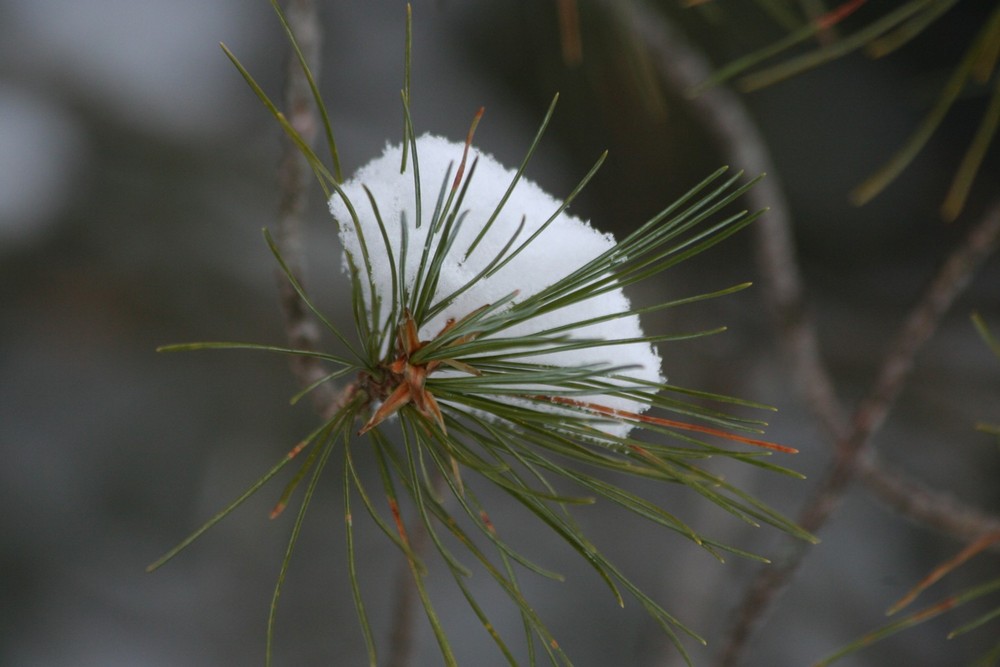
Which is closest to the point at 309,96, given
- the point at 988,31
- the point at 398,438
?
the point at 988,31

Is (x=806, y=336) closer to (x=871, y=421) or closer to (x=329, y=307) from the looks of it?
(x=871, y=421)

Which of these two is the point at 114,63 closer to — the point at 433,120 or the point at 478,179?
the point at 433,120

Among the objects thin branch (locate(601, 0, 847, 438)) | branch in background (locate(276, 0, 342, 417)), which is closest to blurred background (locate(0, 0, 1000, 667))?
thin branch (locate(601, 0, 847, 438))

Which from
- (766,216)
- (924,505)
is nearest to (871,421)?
(924,505)

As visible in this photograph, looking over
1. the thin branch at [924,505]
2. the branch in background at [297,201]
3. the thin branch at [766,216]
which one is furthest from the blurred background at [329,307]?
the branch in background at [297,201]

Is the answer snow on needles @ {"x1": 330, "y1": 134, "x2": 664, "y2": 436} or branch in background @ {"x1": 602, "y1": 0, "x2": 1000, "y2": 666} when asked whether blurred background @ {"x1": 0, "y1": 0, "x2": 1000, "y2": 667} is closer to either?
branch in background @ {"x1": 602, "y1": 0, "x2": 1000, "y2": 666}

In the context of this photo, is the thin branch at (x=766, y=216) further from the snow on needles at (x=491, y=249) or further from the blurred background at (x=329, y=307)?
the snow on needles at (x=491, y=249)
